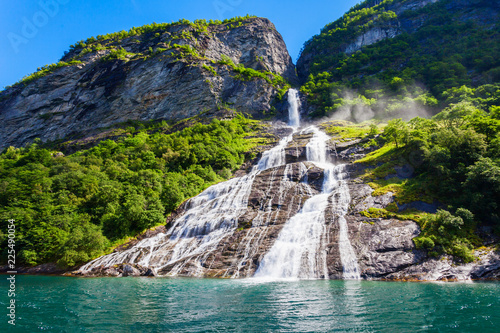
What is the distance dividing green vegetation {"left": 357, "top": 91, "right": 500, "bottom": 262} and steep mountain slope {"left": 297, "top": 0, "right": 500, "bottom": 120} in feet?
102

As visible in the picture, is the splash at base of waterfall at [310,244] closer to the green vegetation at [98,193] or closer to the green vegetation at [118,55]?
the green vegetation at [98,193]

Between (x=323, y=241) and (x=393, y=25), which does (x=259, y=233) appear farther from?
(x=393, y=25)

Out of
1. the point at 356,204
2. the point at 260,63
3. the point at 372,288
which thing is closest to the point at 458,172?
the point at 356,204

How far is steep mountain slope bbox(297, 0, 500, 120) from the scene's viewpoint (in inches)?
2464

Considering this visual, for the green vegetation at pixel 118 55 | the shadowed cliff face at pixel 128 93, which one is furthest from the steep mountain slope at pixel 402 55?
the green vegetation at pixel 118 55

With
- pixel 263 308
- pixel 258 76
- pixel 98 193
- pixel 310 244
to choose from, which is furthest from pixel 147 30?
pixel 263 308

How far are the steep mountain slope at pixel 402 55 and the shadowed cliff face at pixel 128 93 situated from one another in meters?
25.9

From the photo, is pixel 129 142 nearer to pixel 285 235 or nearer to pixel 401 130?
pixel 285 235

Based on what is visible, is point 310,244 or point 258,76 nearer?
point 310,244

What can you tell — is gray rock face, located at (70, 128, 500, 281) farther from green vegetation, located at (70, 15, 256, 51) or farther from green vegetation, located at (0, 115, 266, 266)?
green vegetation, located at (70, 15, 256, 51)

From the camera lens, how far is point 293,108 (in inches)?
2997

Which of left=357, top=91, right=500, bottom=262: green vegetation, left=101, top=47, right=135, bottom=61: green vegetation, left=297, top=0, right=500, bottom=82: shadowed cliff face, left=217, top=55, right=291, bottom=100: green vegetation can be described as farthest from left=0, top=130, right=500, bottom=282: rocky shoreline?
left=297, top=0, right=500, bottom=82: shadowed cliff face

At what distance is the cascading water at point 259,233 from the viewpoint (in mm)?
21734

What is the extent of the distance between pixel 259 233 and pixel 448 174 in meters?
18.7
